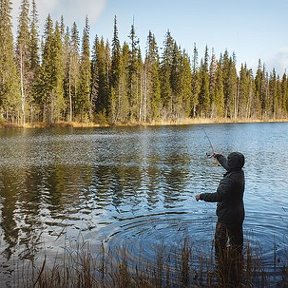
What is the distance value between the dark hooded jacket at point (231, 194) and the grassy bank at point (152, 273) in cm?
69

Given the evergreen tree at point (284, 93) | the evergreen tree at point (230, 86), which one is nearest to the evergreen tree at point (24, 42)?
the evergreen tree at point (230, 86)

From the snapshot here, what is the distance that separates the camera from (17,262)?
8.85 metres

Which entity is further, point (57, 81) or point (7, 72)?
point (57, 81)

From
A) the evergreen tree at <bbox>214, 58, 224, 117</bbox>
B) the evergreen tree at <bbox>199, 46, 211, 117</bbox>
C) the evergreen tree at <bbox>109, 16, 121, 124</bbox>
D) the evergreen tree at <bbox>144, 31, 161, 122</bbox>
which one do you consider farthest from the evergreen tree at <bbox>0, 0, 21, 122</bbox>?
the evergreen tree at <bbox>214, 58, 224, 117</bbox>

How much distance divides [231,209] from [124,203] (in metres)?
7.94

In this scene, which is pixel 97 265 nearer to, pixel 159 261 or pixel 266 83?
pixel 159 261

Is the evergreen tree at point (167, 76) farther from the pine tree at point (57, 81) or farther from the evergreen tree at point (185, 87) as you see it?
the pine tree at point (57, 81)

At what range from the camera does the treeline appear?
221 ft

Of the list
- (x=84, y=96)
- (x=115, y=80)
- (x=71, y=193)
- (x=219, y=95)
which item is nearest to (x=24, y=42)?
(x=84, y=96)

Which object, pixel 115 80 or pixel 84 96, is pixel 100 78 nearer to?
pixel 115 80

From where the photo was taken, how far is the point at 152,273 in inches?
294

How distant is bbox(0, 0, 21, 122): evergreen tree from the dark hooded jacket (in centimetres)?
5882

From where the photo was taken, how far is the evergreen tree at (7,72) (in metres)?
62.4

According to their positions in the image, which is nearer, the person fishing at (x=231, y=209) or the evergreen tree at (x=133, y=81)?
the person fishing at (x=231, y=209)
